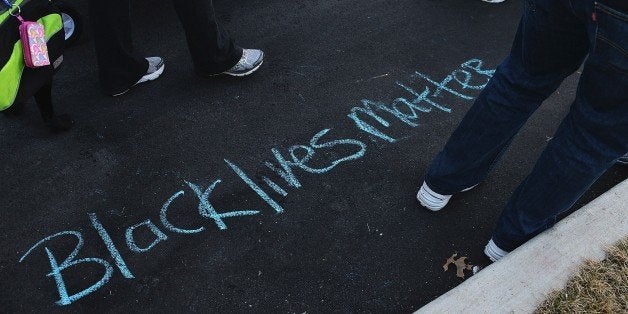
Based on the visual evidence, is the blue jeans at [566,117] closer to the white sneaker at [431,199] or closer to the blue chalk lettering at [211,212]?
the white sneaker at [431,199]

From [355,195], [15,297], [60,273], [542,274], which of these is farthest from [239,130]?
[542,274]

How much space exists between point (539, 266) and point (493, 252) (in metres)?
0.23

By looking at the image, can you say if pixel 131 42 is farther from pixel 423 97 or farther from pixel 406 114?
pixel 423 97

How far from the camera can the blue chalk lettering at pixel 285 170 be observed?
261cm

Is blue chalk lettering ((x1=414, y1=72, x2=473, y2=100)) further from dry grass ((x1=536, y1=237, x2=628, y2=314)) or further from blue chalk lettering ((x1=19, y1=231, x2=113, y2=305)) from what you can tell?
blue chalk lettering ((x1=19, y1=231, x2=113, y2=305))

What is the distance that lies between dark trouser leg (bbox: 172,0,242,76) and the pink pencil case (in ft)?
2.64

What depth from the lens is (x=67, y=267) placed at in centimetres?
221

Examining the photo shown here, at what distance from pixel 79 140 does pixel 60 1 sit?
109cm

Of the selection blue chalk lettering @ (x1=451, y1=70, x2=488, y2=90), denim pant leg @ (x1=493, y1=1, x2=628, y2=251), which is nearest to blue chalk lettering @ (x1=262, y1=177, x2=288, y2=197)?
denim pant leg @ (x1=493, y1=1, x2=628, y2=251)

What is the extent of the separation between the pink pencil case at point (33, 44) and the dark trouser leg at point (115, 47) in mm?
450

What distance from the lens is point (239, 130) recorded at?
292cm

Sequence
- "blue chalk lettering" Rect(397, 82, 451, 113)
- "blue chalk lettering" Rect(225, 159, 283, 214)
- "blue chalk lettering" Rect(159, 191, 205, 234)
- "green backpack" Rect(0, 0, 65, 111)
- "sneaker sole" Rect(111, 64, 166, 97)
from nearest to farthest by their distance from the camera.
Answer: "green backpack" Rect(0, 0, 65, 111), "blue chalk lettering" Rect(159, 191, 205, 234), "blue chalk lettering" Rect(225, 159, 283, 214), "blue chalk lettering" Rect(397, 82, 451, 113), "sneaker sole" Rect(111, 64, 166, 97)

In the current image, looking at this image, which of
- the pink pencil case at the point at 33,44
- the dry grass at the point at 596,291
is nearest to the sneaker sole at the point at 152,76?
the pink pencil case at the point at 33,44

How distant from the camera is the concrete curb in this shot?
1910 mm
